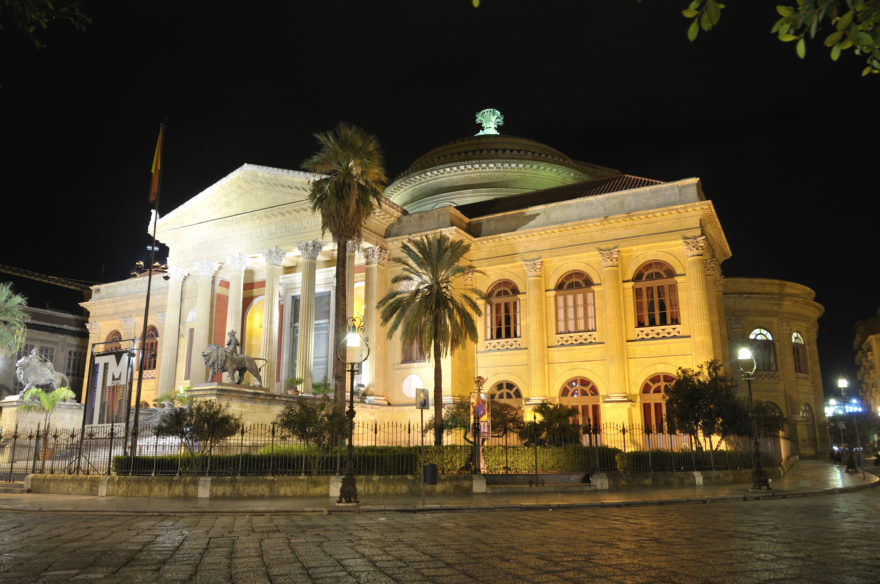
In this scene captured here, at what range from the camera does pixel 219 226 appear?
121 ft

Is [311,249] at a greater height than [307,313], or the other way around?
[311,249]

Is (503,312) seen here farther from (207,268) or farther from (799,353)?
(799,353)

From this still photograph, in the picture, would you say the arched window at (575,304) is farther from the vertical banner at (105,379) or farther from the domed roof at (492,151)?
the vertical banner at (105,379)

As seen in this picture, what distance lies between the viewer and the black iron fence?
59.8ft

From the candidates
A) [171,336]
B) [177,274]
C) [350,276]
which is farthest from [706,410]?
[177,274]

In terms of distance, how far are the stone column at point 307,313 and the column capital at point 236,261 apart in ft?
13.5

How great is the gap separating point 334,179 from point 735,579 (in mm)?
22407

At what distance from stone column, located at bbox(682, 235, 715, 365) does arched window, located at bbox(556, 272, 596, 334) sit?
4.76 metres

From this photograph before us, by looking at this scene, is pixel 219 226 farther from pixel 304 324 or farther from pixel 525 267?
pixel 525 267

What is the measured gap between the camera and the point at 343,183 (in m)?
26.0

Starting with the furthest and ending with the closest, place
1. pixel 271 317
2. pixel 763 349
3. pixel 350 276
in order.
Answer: pixel 763 349
pixel 271 317
pixel 350 276

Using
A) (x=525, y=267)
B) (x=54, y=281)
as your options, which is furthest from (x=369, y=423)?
(x=54, y=281)

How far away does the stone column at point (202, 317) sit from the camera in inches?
1379

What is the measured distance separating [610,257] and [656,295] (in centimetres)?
279
